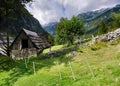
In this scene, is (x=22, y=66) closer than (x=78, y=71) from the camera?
No

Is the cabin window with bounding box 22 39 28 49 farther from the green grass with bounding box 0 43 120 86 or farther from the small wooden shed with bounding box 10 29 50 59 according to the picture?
the green grass with bounding box 0 43 120 86

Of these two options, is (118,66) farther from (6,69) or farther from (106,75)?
(6,69)

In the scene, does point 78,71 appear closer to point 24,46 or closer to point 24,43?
point 24,46

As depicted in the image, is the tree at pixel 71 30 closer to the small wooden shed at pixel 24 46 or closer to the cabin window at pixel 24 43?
the cabin window at pixel 24 43

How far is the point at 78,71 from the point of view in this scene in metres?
29.6

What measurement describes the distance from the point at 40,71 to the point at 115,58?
32.7ft

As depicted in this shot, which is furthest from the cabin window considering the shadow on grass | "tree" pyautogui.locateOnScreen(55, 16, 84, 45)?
"tree" pyautogui.locateOnScreen(55, 16, 84, 45)

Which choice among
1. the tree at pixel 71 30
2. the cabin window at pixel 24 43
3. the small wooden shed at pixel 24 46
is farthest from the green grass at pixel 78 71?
the tree at pixel 71 30

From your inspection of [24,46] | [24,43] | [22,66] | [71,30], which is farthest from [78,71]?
[71,30]

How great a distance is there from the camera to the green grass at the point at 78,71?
25.3 m

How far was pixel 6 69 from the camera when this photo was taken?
39375 millimetres

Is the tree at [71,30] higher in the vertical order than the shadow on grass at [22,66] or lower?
higher

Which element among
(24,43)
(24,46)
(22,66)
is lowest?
(22,66)

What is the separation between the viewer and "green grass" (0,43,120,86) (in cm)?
2530
